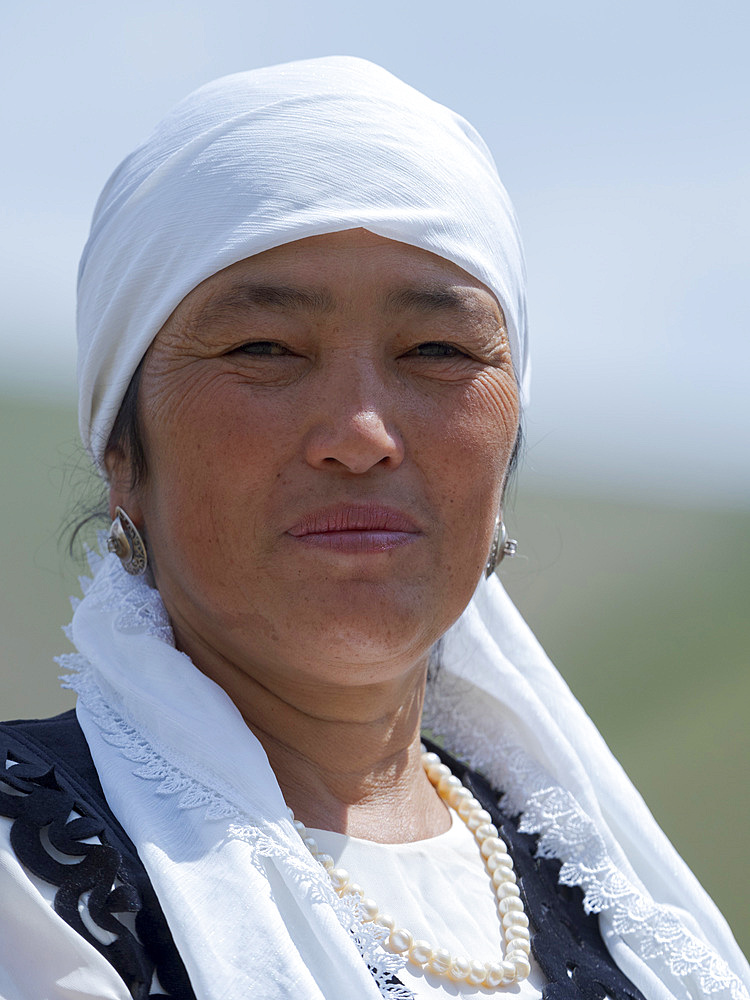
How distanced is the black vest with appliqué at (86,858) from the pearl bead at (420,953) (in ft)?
0.33

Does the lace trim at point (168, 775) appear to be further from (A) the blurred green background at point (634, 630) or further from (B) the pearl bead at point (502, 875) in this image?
(A) the blurred green background at point (634, 630)

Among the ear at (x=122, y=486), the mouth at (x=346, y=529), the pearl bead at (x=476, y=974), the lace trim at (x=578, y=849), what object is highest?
the mouth at (x=346, y=529)

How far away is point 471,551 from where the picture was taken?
161cm

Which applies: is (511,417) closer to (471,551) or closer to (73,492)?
(471,551)

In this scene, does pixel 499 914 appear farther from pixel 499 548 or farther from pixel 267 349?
pixel 267 349

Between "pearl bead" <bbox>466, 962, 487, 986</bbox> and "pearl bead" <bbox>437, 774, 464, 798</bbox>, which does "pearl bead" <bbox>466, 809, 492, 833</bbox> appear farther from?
"pearl bead" <bbox>466, 962, 487, 986</bbox>

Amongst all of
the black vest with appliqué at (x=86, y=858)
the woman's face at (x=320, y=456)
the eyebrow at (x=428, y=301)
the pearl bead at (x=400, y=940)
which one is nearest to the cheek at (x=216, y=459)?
the woman's face at (x=320, y=456)

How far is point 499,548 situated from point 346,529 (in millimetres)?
503

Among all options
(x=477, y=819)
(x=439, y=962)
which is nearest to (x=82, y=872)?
(x=439, y=962)

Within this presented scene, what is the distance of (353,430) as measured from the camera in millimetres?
1438

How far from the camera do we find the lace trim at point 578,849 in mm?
1758

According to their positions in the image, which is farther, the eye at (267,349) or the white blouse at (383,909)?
the eye at (267,349)

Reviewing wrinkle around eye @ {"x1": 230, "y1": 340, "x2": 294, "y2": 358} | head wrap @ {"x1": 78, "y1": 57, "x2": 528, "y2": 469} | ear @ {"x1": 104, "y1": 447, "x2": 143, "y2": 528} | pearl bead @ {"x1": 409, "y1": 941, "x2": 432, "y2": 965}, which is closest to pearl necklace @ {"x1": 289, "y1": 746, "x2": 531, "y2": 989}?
pearl bead @ {"x1": 409, "y1": 941, "x2": 432, "y2": 965}

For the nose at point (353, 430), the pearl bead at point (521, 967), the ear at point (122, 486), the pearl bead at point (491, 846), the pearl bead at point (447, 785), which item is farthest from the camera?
the pearl bead at point (447, 785)
